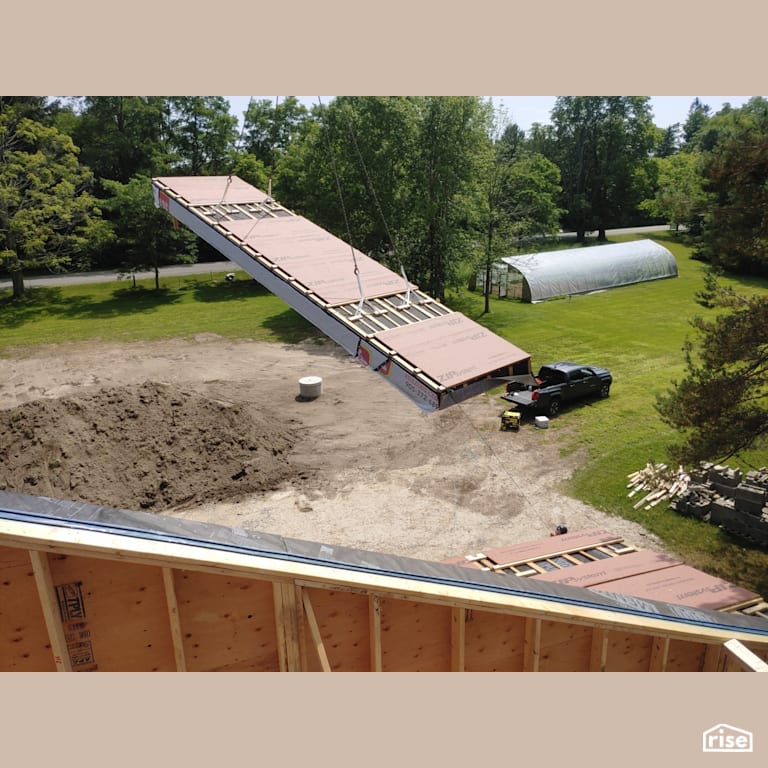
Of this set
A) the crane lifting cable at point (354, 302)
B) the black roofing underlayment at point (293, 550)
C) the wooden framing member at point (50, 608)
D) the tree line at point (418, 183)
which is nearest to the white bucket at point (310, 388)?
the tree line at point (418, 183)

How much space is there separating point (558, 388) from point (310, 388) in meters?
8.22

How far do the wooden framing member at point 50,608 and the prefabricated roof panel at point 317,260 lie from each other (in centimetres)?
741

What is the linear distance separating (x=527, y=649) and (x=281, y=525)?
875cm

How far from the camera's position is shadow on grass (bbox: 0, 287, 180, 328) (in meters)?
32.9

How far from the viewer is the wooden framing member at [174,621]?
Result: 4.81 meters

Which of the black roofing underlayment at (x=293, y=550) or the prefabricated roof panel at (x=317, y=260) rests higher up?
the prefabricated roof panel at (x=317, y=260)

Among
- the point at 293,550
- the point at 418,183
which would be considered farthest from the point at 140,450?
the point at 418,183

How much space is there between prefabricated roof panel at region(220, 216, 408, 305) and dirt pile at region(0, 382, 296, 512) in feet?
19.4

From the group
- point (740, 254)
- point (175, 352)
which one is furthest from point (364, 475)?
point (175, 352)

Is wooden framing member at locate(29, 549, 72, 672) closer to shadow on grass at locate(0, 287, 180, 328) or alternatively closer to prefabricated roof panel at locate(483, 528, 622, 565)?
prefabricated roof panel at locate(483, 528, 622, 565)

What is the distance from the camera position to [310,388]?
2103 centimetres

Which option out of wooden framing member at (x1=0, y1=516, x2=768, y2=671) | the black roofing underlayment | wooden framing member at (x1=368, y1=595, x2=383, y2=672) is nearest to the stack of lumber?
the black roofing underlayment

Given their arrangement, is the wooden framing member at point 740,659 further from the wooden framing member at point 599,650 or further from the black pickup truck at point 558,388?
the black pickup truck at point 558,388

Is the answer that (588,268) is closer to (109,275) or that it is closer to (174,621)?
(109,275)
